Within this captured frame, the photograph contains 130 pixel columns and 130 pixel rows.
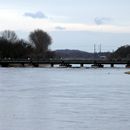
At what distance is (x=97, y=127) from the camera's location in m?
32.7

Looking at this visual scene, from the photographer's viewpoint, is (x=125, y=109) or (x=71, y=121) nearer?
(x=71, y=121)

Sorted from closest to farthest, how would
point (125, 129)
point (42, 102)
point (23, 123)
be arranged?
point (125, 129) < point (23, 123) < point (42, 102)

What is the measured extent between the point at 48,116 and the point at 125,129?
7.27 m

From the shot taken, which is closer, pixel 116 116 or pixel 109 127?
pixel 109 127

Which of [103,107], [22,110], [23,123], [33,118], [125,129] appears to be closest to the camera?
[125,129]

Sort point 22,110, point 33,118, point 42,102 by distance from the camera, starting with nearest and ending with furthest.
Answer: point 33,118, point 22,110, point 42,102

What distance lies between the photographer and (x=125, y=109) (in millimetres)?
42719

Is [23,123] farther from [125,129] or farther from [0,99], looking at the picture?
[0,99]

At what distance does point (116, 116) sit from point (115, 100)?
1332 centimetres

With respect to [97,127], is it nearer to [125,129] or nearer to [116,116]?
[125,129]

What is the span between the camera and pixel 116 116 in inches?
1496

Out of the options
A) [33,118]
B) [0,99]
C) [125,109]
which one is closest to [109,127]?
[33,118]

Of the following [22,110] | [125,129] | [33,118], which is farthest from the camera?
[22,110]

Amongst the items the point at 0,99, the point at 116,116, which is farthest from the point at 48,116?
the point at 0,99
